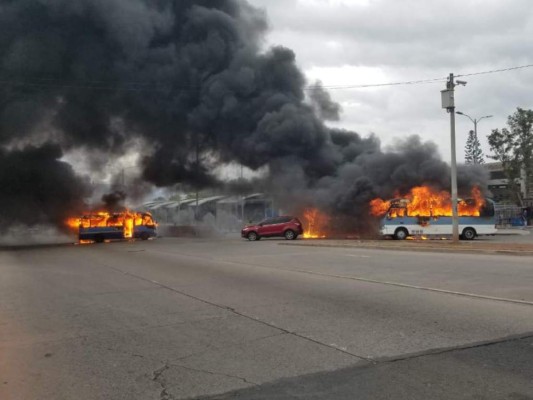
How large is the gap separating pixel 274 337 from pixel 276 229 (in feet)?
82.1

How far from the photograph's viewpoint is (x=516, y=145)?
46500mm

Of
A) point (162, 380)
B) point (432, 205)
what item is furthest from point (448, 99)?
point (162, 380)

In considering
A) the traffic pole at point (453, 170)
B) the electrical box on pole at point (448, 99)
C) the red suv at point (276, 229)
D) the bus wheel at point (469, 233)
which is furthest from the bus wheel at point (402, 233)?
the electrical box on pole at point (448, 99)

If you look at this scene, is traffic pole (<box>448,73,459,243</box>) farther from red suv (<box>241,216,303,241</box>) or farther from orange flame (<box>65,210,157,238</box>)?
orange flame (<box>65,210,157,238</box>)

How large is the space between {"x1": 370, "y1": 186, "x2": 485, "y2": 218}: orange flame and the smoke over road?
2699 millimetres

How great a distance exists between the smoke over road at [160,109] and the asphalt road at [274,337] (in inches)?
853

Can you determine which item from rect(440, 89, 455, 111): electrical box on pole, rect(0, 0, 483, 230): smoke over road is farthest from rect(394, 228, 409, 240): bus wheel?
rect(440, 89, 455, 111): electrical box on pole

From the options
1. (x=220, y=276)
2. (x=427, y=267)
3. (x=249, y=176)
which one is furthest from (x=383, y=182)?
(x=220, y=276)

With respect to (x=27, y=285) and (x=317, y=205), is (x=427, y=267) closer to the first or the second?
(x=27, y=285)

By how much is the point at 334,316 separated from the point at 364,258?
9.49 meters

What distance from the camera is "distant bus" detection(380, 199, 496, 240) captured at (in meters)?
27.2

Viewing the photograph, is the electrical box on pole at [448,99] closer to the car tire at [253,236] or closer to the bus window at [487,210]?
the bus window at [487,210]

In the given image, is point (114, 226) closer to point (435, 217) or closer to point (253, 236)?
point (253, 236)

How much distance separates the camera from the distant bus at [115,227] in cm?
3347
